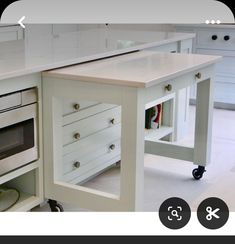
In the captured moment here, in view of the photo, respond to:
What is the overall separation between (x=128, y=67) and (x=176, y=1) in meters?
1.02

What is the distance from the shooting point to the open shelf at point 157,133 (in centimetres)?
241

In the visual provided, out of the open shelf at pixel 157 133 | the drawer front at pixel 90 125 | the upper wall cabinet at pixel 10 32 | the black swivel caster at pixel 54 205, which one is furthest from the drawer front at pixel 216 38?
the black swivel caster at pixel 54 205

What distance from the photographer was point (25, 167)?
1.55 metres

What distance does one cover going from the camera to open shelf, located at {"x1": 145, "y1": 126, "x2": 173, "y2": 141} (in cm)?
241

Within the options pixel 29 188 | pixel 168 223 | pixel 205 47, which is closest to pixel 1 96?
pixel 29 188

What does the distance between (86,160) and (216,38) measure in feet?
6.36

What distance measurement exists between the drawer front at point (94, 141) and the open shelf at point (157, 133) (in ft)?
1.14

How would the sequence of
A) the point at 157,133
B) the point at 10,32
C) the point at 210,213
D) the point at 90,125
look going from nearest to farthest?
the point at 210,213
the point at 90,125
the point at 157,133
the point at 10,32

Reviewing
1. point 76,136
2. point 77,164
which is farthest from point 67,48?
point 77,164

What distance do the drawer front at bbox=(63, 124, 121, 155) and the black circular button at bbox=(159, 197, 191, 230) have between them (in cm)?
103

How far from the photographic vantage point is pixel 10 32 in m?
3.03

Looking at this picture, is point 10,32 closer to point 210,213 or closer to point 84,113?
point 84,113

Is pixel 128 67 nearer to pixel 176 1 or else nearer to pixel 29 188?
pixel 29 188

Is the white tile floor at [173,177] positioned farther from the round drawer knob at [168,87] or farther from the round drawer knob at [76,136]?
the round drawer knob at [168,87]
